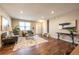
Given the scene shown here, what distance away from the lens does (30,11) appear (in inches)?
92.1

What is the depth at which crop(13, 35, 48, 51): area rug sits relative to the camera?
2336 mm

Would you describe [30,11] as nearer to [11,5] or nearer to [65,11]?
[11,5]

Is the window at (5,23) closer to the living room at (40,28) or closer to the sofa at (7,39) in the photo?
the living room at (40,28)

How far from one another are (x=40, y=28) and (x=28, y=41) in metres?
0.46

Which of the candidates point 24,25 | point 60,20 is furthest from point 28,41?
point 60,20

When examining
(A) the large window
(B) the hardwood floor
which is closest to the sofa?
(B) the hardwood floor

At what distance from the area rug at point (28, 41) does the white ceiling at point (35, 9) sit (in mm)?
519

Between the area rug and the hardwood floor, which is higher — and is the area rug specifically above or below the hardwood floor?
above

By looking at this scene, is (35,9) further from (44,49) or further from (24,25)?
(44,49)

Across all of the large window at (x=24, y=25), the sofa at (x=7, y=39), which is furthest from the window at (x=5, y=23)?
the large window at (x=24, y=25)

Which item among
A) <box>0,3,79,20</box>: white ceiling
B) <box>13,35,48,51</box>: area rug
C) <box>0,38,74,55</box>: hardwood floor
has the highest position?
<box>0,3,79,20</box>: white ceiling

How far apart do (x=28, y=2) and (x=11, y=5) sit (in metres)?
0.41

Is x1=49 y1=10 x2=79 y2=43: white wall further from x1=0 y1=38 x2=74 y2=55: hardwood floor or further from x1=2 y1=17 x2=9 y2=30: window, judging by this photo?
x1=2 y1=17 x2=9 y2=30: window

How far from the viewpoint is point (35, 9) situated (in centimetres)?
232
